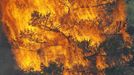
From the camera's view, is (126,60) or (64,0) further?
(126,60)

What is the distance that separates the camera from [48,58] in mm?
7672

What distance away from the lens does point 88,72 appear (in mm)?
7645

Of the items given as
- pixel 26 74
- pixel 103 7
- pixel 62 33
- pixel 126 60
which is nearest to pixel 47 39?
pixel 62 33

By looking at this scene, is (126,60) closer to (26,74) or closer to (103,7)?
(103,7)

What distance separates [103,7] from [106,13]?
19 cm

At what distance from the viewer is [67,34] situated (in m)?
7.54

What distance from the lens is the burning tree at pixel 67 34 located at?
7430 millimetres

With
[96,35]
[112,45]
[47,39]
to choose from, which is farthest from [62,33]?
[112,45]

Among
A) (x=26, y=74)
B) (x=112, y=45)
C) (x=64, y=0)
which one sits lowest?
(x=26, y=74)

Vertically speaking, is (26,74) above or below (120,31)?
below

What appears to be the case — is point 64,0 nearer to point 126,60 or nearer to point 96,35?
point 96,35

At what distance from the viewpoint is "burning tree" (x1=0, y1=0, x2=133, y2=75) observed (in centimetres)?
743

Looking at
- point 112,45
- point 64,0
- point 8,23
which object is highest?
point 64,0

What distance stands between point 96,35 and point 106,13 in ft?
2.14
